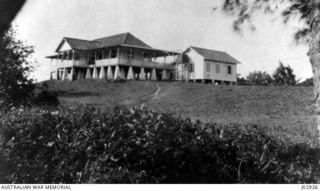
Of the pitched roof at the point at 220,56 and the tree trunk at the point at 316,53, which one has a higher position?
the pitched roof at the point at 220,56

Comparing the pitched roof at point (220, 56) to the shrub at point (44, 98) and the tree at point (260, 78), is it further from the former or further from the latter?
the shrub at point (44, 98)

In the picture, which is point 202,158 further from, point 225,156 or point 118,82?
point 118,82

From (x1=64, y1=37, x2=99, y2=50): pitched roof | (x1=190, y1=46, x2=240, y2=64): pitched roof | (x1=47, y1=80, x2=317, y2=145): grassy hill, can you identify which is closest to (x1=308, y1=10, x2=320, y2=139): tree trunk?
(x1=47, y1=80, x2=317, y2=145): grassy hill

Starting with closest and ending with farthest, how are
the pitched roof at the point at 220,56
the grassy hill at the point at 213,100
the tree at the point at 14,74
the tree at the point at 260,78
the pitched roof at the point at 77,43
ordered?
the tree at the point at 14,74
the pitched roof at the point at 77,43
the grassy hill at the point at 213,100
the pitched roof at the point at 220,56
the tree at the point at 260,78

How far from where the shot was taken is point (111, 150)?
3.93 metres

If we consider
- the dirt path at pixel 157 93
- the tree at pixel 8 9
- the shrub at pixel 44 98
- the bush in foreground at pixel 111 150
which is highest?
the tree at pixel 8 9

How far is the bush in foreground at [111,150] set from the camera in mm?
3861

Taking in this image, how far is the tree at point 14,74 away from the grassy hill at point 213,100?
1.03 m

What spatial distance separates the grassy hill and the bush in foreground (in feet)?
9.34

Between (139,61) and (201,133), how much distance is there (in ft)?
57.0

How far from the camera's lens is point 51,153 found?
13.1 feet

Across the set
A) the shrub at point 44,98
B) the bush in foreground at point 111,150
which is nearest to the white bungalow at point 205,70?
the shrub at point 44,98

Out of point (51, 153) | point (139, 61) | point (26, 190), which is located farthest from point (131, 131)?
point (139, 61)

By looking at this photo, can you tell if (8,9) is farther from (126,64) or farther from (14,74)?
(126,64)
